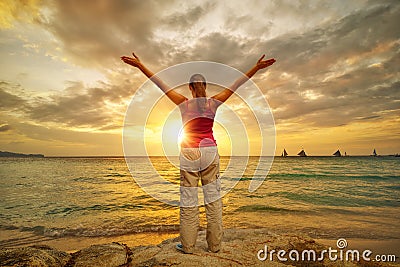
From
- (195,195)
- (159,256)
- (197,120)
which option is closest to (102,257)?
(159,256)

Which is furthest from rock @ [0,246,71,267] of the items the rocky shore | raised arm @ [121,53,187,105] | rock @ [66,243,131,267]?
raised arm @ [121,53,187,105]

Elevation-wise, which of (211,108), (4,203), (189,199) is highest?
(211,108)

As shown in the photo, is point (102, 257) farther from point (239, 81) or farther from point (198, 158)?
point (239, 81)

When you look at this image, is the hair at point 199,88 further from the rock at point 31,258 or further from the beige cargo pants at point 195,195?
the rock at point 31,258

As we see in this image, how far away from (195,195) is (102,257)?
166 cm

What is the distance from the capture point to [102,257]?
11.7ft

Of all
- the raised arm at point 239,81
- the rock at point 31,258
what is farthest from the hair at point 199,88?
the rock at point 31,258

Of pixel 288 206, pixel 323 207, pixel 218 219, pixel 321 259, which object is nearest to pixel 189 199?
Answer: pixel 218 219

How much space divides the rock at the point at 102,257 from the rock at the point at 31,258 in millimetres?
169

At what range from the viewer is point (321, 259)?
4.18 meters

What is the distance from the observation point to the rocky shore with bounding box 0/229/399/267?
3.33m

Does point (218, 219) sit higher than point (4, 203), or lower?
higher

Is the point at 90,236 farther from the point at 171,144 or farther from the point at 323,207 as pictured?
the point at 323,207

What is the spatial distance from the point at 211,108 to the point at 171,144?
1.41m
